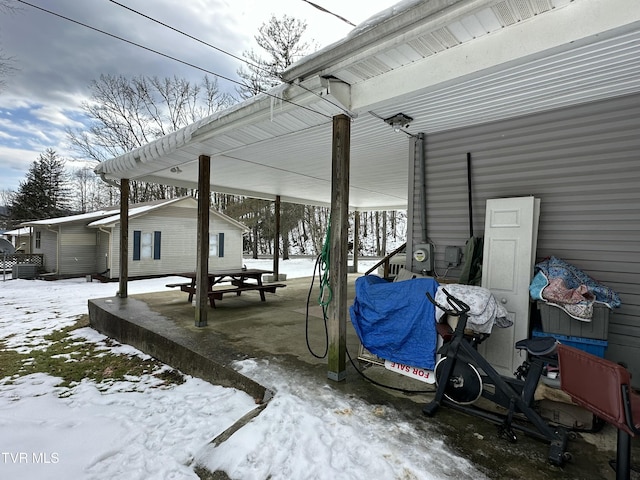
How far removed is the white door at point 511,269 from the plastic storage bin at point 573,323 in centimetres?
23

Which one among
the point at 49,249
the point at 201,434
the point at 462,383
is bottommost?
the point at 201,434

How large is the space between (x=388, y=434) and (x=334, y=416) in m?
0.41

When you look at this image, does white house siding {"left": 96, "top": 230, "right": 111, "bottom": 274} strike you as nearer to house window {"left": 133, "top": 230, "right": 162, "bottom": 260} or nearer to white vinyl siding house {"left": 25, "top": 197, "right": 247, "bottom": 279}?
white vinyl siding house {"left": 25, "top": 197, "right": 247, "bottom": 279}

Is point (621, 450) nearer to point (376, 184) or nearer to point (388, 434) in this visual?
point (388, 434)

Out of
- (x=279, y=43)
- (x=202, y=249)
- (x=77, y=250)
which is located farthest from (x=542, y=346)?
(x=77, y=250)

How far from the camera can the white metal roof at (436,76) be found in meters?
1.81

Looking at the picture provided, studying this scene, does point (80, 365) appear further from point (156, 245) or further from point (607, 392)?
point (156, 245)

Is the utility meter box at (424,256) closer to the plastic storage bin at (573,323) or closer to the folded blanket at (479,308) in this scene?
the folded blanket at (479,308)

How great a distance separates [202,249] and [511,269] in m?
3.93

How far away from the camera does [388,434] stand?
2160mm

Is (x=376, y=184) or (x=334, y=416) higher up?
(x=376, y=184)

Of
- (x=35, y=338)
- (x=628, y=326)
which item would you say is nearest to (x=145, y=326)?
(x=35, y=338)

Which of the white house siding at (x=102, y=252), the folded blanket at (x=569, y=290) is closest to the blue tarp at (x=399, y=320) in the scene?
the folded blanket at (x=569, y=290)

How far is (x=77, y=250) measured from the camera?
12711 mm
